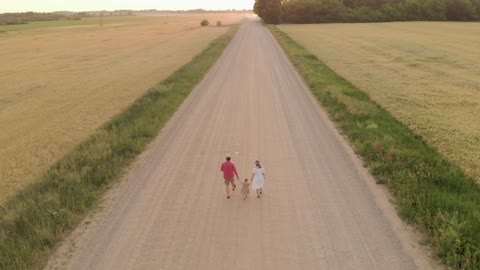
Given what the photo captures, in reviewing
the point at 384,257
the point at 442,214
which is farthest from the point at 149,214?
the point at 442,214

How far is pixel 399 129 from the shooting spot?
16.1 meters

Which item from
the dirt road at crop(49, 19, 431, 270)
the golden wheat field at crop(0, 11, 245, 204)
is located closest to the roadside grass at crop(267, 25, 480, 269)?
the dirt road at crop(49, 19, 431, 270)

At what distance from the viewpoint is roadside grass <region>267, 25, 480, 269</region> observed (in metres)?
8.17

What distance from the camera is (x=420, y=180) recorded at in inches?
434

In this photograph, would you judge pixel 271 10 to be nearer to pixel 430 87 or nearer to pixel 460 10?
pixel 460 10

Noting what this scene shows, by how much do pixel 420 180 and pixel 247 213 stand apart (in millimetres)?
5495

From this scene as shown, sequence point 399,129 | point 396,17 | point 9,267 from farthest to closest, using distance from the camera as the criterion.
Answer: point 396,17 < point 399,129 < point 9,267

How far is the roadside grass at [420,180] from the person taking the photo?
8172mm

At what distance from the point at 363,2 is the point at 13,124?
129 metres

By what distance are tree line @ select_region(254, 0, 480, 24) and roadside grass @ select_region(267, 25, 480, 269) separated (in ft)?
364

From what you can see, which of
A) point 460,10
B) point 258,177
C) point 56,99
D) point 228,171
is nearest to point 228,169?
point 228,171

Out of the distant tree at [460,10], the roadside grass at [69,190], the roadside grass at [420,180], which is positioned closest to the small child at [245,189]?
the roadside grass at [420,180]

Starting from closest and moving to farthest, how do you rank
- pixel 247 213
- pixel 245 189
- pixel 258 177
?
pixel 247 213 < pixel 258 177 < pixel 245 189

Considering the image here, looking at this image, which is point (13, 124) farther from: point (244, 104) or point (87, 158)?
point (244, 104)
